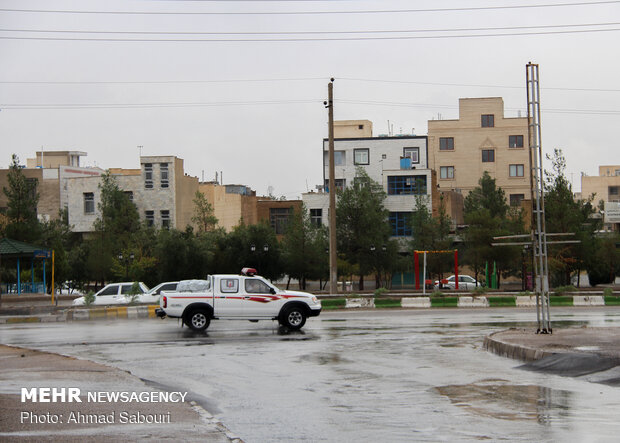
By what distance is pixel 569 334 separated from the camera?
20.3 m

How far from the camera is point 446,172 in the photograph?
101 m

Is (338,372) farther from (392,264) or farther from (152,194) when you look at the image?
(152,194)

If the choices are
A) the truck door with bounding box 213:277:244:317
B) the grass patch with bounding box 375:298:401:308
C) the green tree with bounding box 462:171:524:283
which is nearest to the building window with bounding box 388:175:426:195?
the green tree with bounding box 462:171:524:283

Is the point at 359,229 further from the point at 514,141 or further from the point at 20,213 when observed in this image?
the point at 514,141

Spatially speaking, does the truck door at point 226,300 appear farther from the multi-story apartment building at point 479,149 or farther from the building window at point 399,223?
the multi-story apartment building at point 479,149

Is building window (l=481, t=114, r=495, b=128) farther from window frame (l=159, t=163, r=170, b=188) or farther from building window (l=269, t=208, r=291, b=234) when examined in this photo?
window frame (l=159, t=163, r=170, b=188)

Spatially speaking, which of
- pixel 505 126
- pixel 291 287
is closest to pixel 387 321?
pixel 291 287

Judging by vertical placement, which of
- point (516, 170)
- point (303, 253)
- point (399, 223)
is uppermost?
point (516, 170)

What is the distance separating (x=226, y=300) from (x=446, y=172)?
7826 centimetres

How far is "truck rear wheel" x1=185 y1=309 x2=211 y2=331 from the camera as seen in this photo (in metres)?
25.3

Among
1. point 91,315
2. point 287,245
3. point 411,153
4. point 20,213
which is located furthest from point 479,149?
point 91,315

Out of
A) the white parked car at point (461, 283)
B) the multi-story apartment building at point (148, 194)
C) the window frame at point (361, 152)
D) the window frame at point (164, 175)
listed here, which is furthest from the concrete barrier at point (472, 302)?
the window frame at point (361, 152)

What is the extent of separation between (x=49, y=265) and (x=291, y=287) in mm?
24155

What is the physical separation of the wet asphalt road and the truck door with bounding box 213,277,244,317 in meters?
0.73
